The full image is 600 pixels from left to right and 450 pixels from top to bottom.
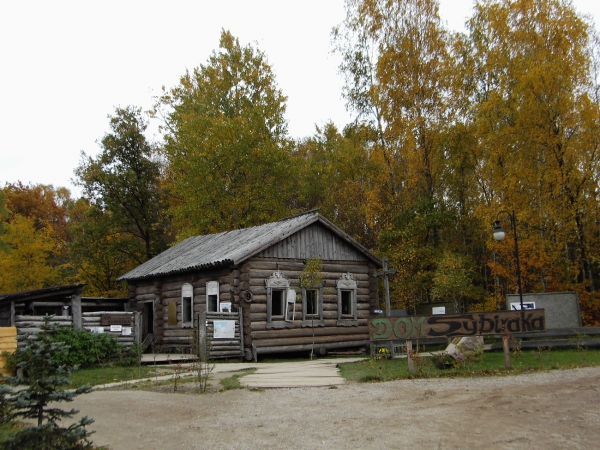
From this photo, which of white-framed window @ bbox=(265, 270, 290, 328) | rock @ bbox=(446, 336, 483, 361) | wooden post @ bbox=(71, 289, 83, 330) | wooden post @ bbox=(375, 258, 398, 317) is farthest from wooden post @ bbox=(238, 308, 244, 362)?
rock @ bbox=(446, 336, 483, 361)

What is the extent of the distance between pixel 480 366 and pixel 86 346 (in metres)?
12.2

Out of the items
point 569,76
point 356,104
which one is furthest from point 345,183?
point 569,76

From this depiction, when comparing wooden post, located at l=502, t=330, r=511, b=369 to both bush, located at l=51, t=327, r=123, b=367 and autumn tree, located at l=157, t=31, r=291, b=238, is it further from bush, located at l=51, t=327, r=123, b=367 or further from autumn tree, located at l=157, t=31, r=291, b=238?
autumn tree, located at l=157, t=31, r=291, b=238

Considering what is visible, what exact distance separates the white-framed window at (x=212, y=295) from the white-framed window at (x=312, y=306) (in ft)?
11.3

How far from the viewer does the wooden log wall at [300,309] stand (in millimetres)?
21234

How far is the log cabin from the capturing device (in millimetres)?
21250

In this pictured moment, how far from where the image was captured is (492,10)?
97.1 ft

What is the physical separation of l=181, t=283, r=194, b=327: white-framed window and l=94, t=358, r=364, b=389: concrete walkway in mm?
4253

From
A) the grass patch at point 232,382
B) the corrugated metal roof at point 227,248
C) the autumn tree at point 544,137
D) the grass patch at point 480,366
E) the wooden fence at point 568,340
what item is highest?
the autumn tree at point 544,137

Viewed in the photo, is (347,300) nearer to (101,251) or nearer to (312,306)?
(312,306)

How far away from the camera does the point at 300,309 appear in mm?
22609

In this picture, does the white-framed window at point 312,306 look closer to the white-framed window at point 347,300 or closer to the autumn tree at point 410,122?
the white-framed window at point 347,300

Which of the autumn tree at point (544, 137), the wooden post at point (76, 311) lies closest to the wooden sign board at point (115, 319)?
the wooden post at point (76, 311)

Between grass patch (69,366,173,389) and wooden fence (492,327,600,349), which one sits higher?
wooden fence (492,327,600,349)
